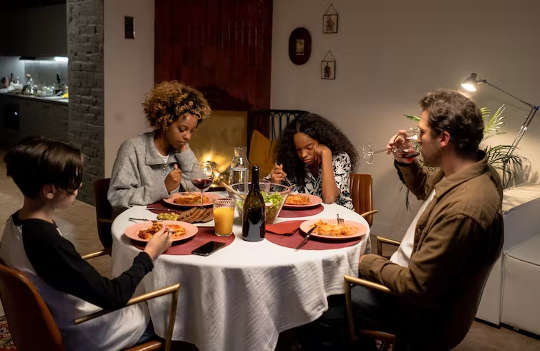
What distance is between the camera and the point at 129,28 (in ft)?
15.4

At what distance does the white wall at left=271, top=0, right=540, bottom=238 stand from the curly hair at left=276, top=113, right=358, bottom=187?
1.46m

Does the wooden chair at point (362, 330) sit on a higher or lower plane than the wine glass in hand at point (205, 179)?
lower

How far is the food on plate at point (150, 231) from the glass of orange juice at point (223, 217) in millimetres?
213

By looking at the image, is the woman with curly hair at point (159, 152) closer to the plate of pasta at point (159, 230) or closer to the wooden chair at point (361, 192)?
the plate of pasta at point (159, 230)

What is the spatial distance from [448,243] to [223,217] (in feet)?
2.72

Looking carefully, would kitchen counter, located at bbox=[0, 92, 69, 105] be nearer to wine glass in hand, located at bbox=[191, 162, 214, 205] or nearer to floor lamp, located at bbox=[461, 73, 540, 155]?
wine glass in hand, located at bbox=[191, 162, 214, 205]

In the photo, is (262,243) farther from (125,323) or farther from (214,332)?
(125,323)

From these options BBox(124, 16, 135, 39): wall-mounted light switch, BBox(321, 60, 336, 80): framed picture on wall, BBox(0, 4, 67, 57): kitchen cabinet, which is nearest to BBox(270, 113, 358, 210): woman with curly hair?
BBox(321, 60, 336, 80): framed picture on wall

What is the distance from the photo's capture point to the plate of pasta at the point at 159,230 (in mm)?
1872

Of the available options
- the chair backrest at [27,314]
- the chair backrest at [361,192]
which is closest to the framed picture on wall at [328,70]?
the chair backrest at [361,192]

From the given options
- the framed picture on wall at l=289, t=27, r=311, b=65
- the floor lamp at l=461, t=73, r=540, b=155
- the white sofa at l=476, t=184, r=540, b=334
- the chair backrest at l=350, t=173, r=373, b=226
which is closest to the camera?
the white sofa at l=476, t=184, r=540, b=334

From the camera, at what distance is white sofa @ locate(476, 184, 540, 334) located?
276 centimetres

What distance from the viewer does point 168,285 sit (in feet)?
5.74

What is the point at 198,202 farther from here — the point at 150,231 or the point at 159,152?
the point at 150,231
